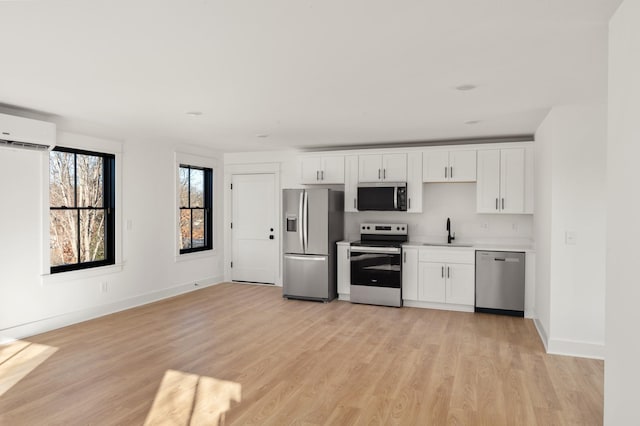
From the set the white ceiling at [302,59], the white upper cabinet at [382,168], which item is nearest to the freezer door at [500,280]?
the white upper cabinet at [382,168]

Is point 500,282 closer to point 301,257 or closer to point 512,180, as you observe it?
point 512,180

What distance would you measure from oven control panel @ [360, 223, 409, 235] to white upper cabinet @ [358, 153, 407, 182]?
0.70 metres

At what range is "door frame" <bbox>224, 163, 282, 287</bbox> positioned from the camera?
24.5 ft

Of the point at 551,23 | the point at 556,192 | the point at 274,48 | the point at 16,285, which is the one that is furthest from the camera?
the point at 16,285

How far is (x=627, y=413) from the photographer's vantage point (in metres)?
2.03

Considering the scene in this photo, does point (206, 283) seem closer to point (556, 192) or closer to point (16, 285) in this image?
point (16, 285)

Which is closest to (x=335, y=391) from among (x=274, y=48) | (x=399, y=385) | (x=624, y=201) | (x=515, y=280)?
(x=399, y=385)

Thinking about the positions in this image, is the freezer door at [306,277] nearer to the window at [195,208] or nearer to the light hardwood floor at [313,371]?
the light hardwood floor at [313,371]

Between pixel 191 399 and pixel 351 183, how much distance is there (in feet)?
13.9

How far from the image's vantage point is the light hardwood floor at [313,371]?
2.92 metres

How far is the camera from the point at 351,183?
21.7 ft

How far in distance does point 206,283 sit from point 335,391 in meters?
4.59

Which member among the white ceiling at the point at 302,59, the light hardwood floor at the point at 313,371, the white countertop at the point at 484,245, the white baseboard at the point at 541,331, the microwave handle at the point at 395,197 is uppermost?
the white ceiling at the point at 302,59

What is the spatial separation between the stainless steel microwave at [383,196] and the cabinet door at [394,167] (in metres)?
0.10
